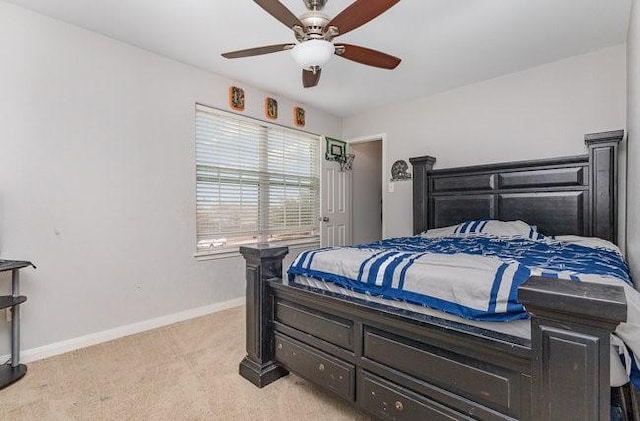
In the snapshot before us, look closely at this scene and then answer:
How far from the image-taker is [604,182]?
259 cm

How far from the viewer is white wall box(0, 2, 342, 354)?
2.17 metres

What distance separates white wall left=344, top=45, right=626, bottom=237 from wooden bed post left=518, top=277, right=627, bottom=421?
9.20 ft

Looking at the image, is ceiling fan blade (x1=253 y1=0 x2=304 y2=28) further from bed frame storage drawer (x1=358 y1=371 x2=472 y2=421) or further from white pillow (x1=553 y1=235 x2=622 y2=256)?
white pillow (x1=553 y1=235 x2=622 y2=256)

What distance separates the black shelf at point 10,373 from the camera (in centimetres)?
185

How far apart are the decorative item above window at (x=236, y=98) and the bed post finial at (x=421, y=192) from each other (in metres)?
2.10

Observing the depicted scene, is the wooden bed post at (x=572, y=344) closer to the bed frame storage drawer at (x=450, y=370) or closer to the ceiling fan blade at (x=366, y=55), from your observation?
the bed frame storage drawer at (x=450, y=370)

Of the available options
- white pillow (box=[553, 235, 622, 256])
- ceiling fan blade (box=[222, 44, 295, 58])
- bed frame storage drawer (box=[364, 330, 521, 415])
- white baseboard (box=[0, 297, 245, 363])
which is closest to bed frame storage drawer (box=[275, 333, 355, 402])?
bed frame storage drawer (box=[364, 330, 521, 415])

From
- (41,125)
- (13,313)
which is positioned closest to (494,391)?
(13,313)

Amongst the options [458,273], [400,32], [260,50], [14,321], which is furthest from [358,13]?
[14,321]

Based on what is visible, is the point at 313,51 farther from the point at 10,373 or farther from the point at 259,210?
the point at 10,373

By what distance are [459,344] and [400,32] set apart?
7.72 ft

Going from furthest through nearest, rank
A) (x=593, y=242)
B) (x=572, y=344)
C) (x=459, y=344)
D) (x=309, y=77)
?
1. (x=593, y=242)
2. (x=309, y=77)
3. (x=459, y=344)
4. (x=572, y=344)

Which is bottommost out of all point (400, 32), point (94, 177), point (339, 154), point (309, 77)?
→ point (94, 177)

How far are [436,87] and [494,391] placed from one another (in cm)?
337
